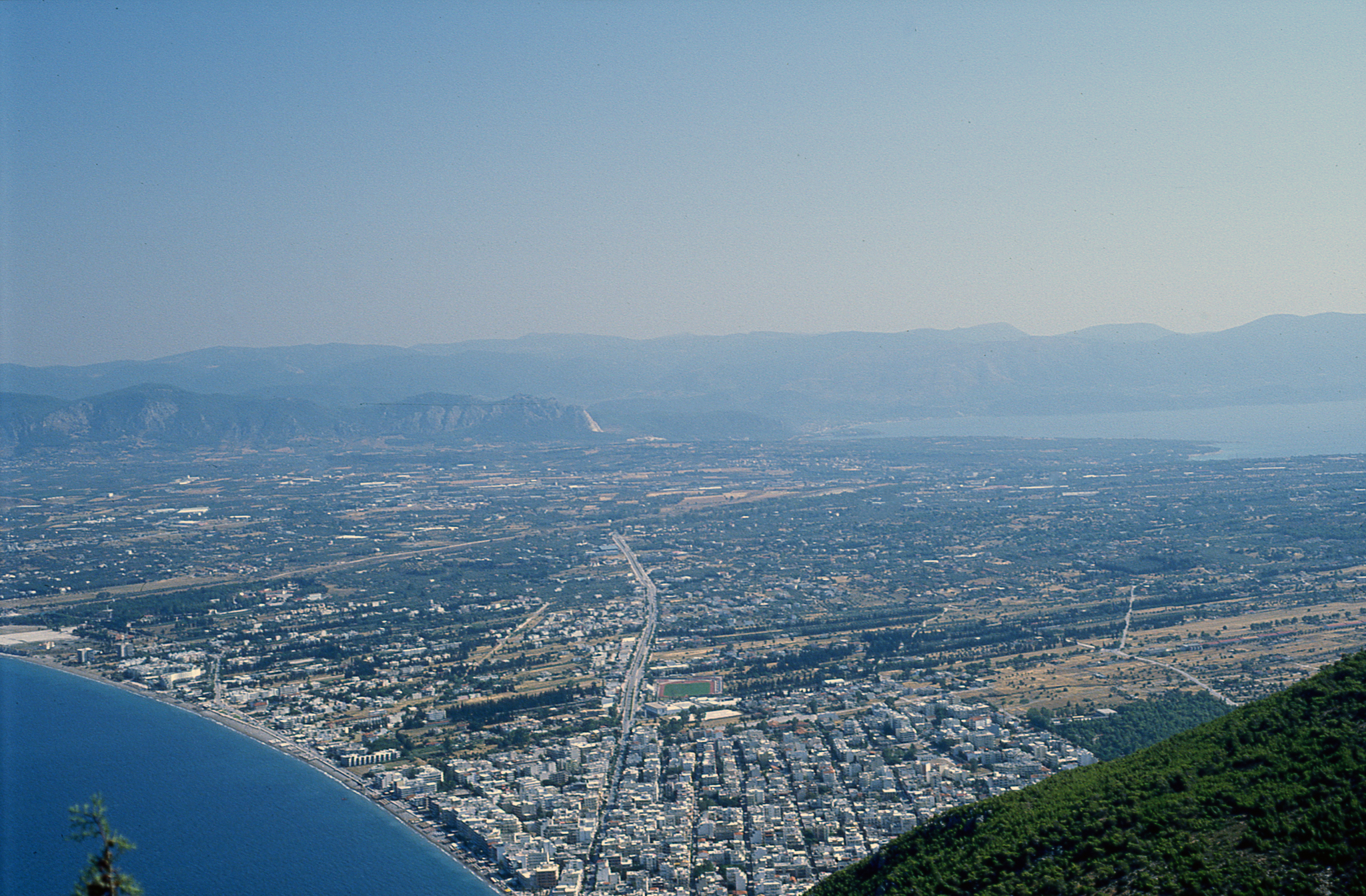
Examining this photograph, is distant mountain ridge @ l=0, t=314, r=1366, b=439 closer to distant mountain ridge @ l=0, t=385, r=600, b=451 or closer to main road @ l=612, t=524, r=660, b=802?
distant mountain ridge @ l=0, t=385, r=600, b=451

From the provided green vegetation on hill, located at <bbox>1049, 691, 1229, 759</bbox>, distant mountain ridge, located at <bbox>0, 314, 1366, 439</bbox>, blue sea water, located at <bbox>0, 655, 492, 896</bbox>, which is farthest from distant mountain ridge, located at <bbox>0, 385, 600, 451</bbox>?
green vegetation on hill, located at <bbox>1049, 691, 1229, 759</bbox>

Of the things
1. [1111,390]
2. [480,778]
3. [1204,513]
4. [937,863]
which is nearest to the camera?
[937,863]

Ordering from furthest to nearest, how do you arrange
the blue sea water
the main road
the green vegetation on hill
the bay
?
the bay
the main road
the green vegetation on hill
the blue sea water

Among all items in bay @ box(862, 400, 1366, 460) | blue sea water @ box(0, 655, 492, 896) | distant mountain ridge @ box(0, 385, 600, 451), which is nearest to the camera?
blue sea water @ box(0, 655, 492, 896)

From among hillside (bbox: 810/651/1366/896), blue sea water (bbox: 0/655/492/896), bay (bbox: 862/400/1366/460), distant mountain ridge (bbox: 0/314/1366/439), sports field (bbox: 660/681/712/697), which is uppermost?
distant mountain ridge (bbox: 0/314/1366/439)

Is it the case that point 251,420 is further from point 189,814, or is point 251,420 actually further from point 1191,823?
point 1191,823

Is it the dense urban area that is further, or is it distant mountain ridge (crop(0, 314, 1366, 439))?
distant mountain ridge (crop(0, 314, 1366, 439))

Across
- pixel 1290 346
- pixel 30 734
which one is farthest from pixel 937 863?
pixel 1290 346

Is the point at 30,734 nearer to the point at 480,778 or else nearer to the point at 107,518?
the point at 480,778
